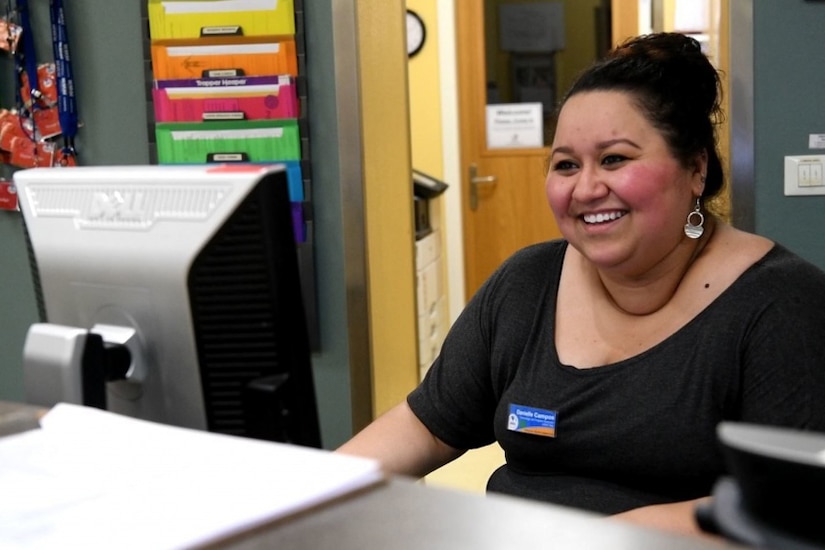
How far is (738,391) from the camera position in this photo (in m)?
1.33

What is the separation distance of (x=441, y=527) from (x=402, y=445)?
0.83 meters

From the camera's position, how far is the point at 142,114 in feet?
8.56

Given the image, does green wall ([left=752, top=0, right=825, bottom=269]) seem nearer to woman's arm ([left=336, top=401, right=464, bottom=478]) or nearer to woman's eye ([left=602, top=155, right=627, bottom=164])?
woman's eye ([left=602, top=155, right=627, bottom=164])

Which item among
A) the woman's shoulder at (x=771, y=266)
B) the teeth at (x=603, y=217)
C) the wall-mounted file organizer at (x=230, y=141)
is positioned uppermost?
the wall-mounted file organizer at (x=230, y=141)

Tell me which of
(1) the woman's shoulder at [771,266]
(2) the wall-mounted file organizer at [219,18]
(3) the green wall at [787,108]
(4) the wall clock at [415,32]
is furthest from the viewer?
(4) the wall clock at [415,32]

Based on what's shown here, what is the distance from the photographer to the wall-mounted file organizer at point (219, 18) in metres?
2.42

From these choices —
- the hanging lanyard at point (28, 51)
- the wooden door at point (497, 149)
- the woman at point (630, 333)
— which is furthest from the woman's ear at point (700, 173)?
the wooden door at point (497, 149)

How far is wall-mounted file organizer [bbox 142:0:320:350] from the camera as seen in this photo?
7.99 feet

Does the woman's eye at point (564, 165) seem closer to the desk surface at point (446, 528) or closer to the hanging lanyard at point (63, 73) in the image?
the desk surface at point (446, 528)

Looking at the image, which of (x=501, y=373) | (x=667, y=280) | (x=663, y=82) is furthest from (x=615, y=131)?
(x=501, y=373)

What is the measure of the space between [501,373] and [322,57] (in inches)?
48.4

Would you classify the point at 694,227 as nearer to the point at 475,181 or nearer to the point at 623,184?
the point at 623,184

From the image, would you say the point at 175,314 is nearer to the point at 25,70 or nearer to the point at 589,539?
the point at 589,539

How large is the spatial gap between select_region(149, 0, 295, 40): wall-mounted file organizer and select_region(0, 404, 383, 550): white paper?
1654 mm
